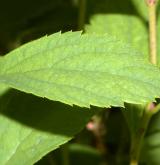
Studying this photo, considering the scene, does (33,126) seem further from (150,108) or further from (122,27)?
(122,27)

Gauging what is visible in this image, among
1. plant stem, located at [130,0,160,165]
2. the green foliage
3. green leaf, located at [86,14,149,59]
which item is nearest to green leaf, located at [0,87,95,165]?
the green foliage

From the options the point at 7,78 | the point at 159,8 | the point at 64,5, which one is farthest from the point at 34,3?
the point at 7,78

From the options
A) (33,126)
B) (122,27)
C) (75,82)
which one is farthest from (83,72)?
(122,27)

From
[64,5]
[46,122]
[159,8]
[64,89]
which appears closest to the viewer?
[64,89]

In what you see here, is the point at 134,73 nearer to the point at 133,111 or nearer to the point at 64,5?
the point at 133,111

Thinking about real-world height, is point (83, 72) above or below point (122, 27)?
below

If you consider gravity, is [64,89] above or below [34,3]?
below

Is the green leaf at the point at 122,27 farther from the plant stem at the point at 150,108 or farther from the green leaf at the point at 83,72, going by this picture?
the green leaf at the point at 83,72
